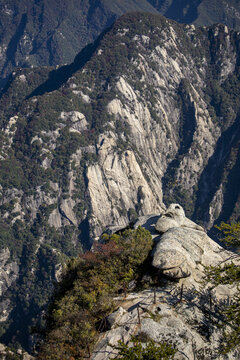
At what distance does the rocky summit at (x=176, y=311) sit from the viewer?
2403 cm

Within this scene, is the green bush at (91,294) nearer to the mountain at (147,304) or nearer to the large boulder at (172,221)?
the mountain at (147,304)

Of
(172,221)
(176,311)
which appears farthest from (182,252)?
(172,221)

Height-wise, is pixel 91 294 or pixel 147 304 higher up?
pixel 147 304

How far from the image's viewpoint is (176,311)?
2697 centimetres

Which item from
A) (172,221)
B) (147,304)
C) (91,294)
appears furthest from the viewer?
(172,221)

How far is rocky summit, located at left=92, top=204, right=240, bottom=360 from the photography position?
24031 millimetres

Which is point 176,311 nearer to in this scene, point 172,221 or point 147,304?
point 147,304

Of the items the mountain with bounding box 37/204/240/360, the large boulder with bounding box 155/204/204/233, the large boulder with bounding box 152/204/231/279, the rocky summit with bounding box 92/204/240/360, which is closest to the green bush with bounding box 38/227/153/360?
the mountain with bounding box 37/204/240/360

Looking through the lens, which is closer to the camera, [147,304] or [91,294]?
[147,304]

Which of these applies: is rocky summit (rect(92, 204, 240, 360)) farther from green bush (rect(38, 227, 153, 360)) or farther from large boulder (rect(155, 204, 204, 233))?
large boulder (rect(155, 204, 204, 233))

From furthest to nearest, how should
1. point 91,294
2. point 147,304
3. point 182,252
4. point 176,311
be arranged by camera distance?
point 182,252 → point 91,294 → point 147,304 → point 176,311

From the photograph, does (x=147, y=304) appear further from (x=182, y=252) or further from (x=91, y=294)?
(x=182, y=252)

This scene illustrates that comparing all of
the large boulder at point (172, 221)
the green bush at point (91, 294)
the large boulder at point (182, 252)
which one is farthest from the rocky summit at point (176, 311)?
the large boulder at point (172, 221)

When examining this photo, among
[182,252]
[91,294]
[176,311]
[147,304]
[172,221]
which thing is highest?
[182,252]
